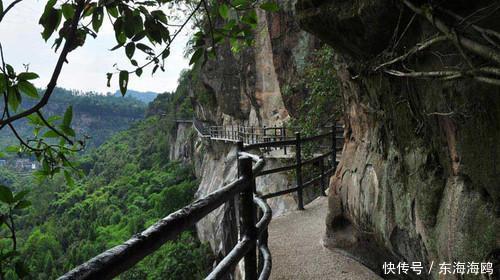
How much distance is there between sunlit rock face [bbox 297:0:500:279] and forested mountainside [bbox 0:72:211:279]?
14.2 metres

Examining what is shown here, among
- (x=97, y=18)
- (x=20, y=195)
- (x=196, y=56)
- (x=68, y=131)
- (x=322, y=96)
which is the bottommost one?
(x=20, y=195)

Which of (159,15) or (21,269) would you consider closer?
(21,269)

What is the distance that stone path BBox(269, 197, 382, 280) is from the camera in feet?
13.0

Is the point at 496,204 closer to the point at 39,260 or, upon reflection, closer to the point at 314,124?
the point at 314,124

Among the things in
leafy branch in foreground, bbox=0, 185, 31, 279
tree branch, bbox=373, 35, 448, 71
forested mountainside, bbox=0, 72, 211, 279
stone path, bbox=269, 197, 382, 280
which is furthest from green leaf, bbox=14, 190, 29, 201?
forested mountainside, bbox=0, 72, 211, 279

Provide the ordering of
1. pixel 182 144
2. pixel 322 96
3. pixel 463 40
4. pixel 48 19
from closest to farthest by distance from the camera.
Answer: pixel 48 19, pixel 463 40, pixel 322 96, pixel 182 144

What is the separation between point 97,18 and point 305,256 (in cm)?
375

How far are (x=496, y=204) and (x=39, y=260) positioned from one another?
49.3 meters

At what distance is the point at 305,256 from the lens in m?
4.48

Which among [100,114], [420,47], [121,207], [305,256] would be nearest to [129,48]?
[420,47]

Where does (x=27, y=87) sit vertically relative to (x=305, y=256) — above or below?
above

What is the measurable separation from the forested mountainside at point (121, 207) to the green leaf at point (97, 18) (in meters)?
16.8

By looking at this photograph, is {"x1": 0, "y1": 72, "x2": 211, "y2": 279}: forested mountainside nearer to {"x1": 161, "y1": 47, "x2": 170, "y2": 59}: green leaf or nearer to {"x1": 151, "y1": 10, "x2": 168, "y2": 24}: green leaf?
{"x1": 161, "y1": 47, "x2": 170, "y2": 59}: green leaf

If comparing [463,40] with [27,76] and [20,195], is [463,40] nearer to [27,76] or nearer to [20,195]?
[27,76]
